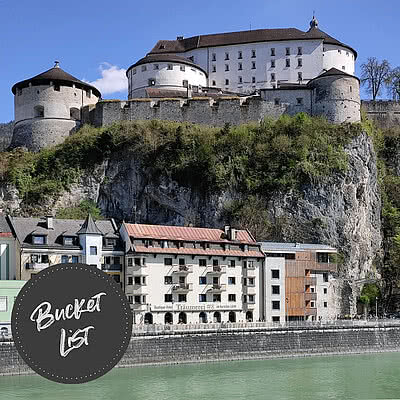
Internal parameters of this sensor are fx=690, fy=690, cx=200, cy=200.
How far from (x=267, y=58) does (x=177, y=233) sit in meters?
31.2

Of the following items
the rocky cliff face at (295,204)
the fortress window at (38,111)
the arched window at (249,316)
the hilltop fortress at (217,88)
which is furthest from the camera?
the fortress window at (38,111)

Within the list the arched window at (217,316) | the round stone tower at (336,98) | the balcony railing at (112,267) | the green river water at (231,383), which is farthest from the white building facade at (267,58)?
the green river water at (231,383)

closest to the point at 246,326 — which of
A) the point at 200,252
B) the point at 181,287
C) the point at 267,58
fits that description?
the point at 181,287

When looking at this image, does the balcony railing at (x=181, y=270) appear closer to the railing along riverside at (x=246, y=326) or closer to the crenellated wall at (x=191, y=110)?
the railing along riverside at (x=246, y=326)

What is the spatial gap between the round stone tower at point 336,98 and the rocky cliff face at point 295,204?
2.97 m

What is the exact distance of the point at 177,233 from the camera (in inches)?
1735

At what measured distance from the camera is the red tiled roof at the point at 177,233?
42531 millimetres

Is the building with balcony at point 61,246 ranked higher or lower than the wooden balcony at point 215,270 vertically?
higher

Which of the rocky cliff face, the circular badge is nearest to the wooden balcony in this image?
the rocky cliff face

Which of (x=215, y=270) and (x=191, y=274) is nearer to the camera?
(x=191, y=274)

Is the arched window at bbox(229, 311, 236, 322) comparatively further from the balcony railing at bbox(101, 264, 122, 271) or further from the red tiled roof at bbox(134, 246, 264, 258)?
the balcony railing at bbox(101, 264, 122, 271)

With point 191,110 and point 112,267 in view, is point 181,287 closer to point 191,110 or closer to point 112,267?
point 112,267

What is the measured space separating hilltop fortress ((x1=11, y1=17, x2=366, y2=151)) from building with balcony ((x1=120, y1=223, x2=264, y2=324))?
58.6ft

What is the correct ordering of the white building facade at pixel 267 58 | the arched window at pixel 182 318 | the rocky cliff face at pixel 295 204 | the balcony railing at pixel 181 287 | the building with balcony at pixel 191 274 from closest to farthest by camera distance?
the building with balcony at pixel 191 274
the balcony railing at pixel 181 287
the arched window at pixel 182 318
the rocky cliff face at pixel 295 204
the white building facade at pixel 267 58
